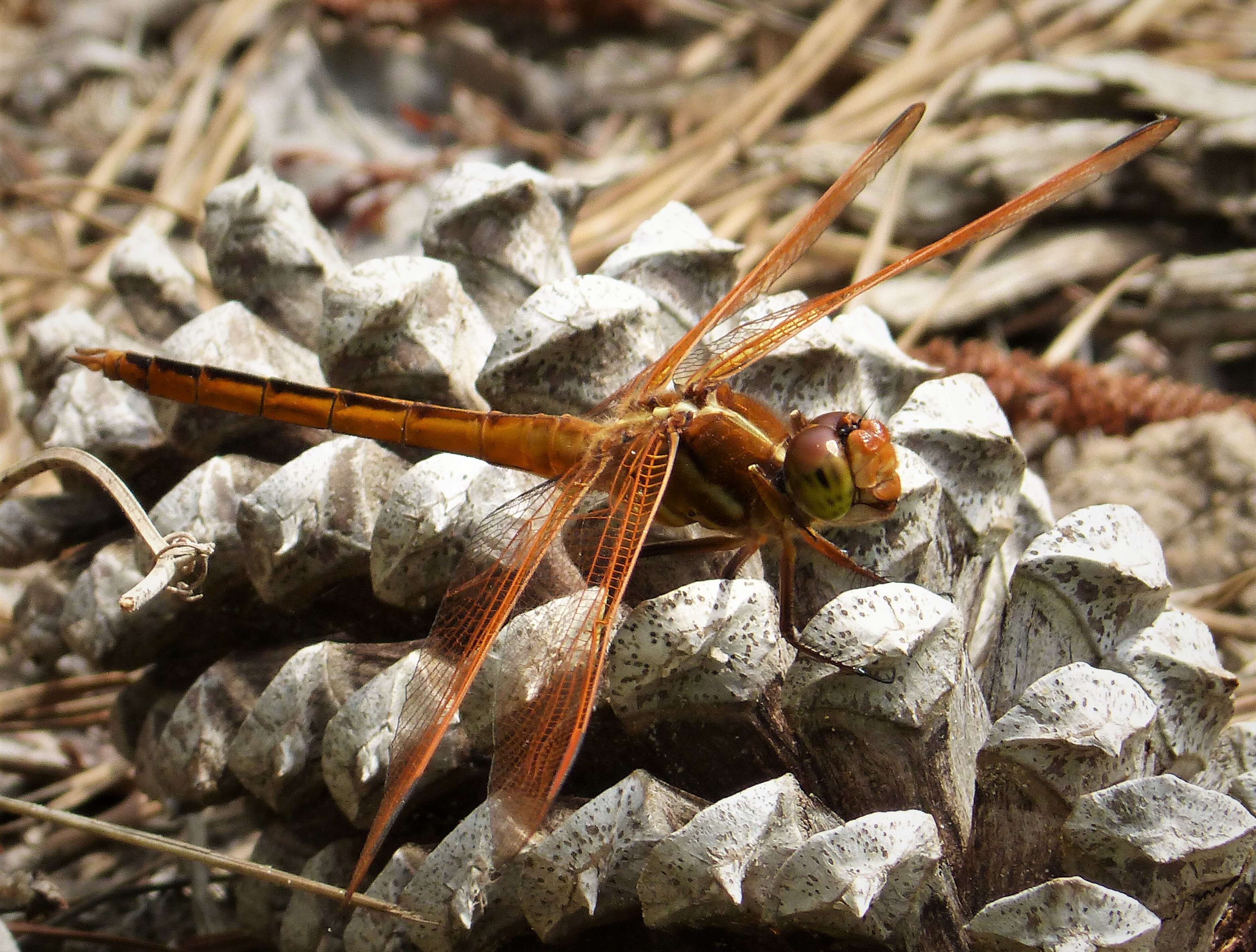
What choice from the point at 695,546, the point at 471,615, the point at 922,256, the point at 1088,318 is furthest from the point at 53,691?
the point at 1088,318

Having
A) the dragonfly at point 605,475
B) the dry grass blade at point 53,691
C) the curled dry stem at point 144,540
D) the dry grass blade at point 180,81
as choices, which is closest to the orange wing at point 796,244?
the dragonfly at point 605,475

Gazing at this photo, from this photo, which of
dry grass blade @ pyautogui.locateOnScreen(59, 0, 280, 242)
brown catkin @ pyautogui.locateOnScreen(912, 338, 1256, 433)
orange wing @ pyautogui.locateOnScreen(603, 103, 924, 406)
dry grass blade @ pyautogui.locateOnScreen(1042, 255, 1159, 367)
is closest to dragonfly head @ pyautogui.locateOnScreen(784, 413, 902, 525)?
orange wing @ pyautogui.locateOnScreen(603, 103, 924, 406)

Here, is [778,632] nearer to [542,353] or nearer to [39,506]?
[542,353]

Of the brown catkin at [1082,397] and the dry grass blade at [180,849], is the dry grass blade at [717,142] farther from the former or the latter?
the dry grass blade at [180,849]

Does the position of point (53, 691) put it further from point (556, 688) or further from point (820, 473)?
point (820, 473)

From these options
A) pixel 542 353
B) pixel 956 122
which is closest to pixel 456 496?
pixel 542 353

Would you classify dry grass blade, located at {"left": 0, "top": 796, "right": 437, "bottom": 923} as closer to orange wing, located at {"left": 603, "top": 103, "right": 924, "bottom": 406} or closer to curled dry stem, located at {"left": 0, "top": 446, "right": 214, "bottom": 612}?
curled dry stem, located at {"left": 0, "top": 446, "right": 214, "bottom": 612}

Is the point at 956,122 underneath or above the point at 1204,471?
above
